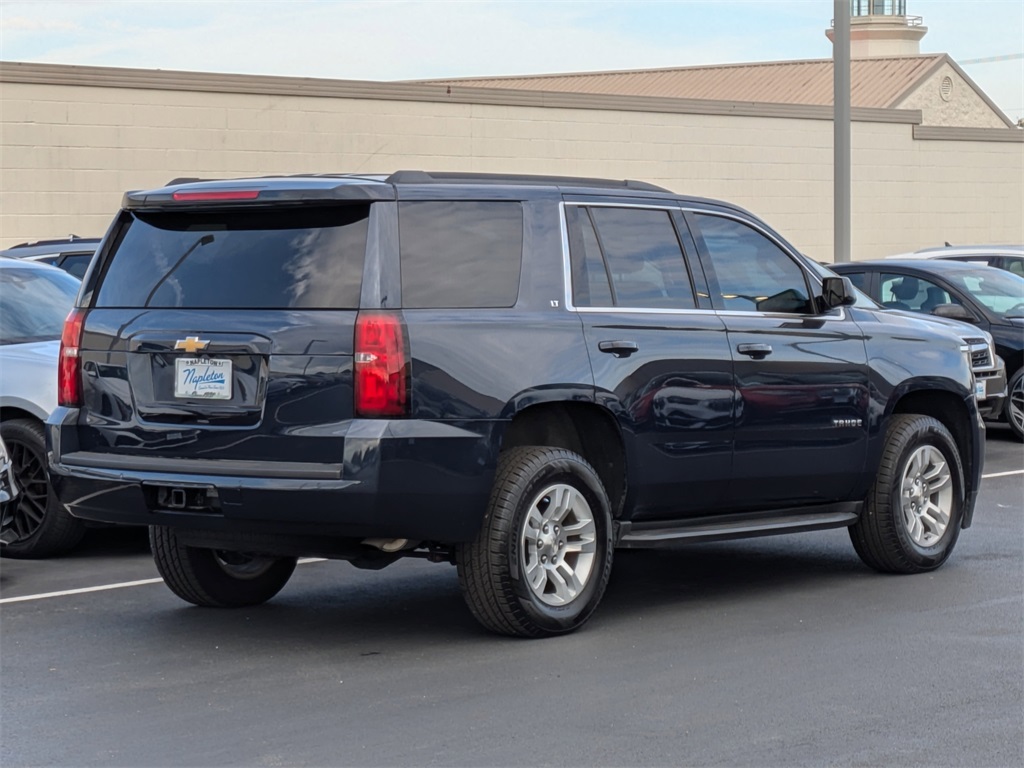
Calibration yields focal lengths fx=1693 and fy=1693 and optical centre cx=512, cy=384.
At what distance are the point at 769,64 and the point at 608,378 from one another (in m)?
53.6

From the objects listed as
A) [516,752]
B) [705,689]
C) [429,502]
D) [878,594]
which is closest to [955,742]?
[705,689]

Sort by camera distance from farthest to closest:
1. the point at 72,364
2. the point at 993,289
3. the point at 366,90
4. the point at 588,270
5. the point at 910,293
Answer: the point at 366,90 → the point at 993,289 → the point at 910,293 → the point at 588,270 → the point at 72,364

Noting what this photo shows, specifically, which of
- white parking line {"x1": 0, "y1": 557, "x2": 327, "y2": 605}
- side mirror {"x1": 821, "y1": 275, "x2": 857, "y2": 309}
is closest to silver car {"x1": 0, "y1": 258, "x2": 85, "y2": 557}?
white parking line {"x1": 0, "y1": 557, "x2": 327, "y2": 605}

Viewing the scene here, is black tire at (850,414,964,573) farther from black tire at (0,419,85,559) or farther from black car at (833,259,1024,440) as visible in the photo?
black car at (833,259,1024,440)

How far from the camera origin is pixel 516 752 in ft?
18.0

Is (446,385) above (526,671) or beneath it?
above

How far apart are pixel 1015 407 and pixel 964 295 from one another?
3.72 ft

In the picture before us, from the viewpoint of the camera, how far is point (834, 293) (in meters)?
8.53

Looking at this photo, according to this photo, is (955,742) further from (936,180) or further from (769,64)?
(769,64)

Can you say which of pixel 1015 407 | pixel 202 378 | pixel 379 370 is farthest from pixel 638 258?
pixel 1015 407

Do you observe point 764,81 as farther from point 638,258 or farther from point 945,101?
point 638,258

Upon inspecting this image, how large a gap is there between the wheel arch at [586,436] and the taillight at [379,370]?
822mm

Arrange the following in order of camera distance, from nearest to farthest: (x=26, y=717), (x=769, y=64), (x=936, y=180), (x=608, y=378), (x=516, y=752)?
(x=516, y=752) < (x=26, y=717) < (x=608, y=378) < (x=936, y=180) < (x=769, y=64)

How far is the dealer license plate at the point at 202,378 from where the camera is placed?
6.83 m
